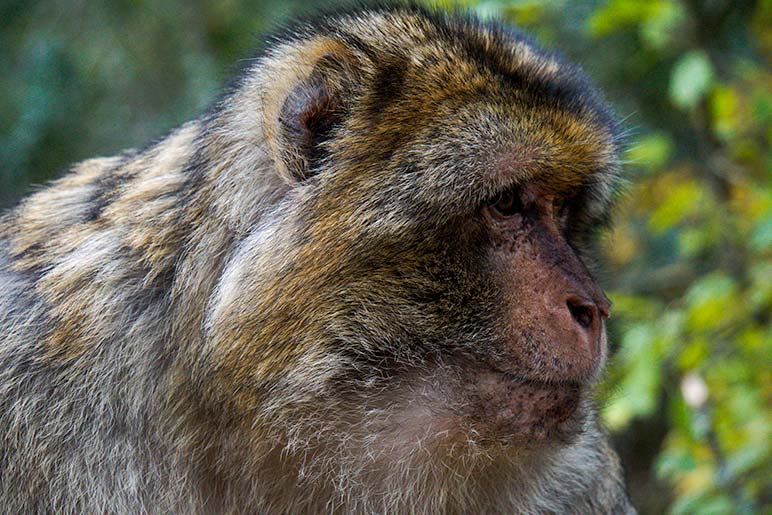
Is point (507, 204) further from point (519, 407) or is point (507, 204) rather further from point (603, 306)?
point (519, 407)

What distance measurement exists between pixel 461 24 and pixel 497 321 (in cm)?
108

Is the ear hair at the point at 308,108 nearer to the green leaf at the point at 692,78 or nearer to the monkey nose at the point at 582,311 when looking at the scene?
the monkey nose at the point at 582,311

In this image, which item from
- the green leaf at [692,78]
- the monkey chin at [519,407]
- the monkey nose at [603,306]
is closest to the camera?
the monkey chin at [519,407]

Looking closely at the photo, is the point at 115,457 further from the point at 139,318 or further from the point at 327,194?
the point at 327,194

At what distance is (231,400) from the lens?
9.65 feet

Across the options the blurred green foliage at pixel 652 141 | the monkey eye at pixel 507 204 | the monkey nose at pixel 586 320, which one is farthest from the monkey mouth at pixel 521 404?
the blurred green foliage at pixel 652 141

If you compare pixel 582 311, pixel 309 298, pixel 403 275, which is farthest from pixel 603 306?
pixel 309 298

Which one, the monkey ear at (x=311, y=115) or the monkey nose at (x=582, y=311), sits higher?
the monkey ear at (x=311, y=115)

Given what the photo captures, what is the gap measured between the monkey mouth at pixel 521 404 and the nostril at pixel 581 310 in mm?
174

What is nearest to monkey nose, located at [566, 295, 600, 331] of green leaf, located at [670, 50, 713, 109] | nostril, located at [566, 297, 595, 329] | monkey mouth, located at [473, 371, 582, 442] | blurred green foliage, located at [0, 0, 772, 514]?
nostril, located at [566, 297, 595, 329]

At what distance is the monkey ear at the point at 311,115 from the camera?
301 cm

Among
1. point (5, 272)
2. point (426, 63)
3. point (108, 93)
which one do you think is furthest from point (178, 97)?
point (426, 63)

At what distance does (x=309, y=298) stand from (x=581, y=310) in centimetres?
77

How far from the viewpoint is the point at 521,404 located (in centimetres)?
286
